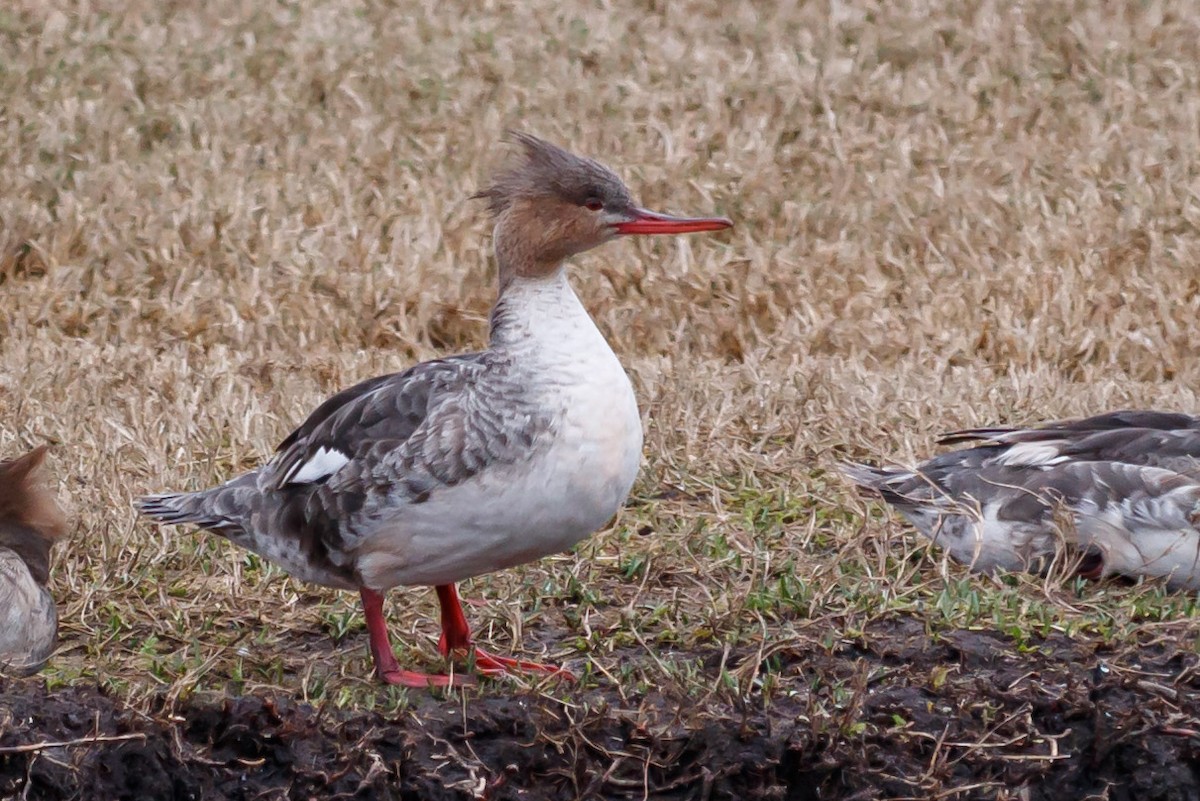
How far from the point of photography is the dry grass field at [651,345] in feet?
12.0

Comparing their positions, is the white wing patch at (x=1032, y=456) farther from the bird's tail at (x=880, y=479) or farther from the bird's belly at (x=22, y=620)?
the bird's belly at (x=22, y=620)

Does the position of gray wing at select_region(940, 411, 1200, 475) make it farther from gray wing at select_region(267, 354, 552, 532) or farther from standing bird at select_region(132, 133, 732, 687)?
gray wing at select_region(267, 354, 552, 532)

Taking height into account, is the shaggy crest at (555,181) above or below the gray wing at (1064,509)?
above

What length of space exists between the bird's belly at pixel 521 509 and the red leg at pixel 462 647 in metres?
0.26

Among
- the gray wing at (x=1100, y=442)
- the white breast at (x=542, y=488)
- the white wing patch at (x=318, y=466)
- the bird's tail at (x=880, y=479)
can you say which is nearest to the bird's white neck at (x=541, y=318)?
the white breast at (x=542, y=488)

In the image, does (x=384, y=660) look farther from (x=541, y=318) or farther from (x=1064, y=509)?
(x=1064, y=509)

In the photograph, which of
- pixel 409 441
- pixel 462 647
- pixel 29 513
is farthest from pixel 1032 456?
pixel 29 513

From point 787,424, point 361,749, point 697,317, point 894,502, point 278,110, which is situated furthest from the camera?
point 278,110

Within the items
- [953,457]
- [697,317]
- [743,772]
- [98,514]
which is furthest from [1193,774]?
[697,317]

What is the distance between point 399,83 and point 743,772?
21.2ft

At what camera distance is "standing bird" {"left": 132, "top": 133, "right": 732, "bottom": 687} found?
3680 mm

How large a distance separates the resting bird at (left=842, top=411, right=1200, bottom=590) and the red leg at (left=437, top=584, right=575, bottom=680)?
1245 millimetres

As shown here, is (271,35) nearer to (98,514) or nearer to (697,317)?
(697,317)

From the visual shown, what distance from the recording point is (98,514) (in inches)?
193
